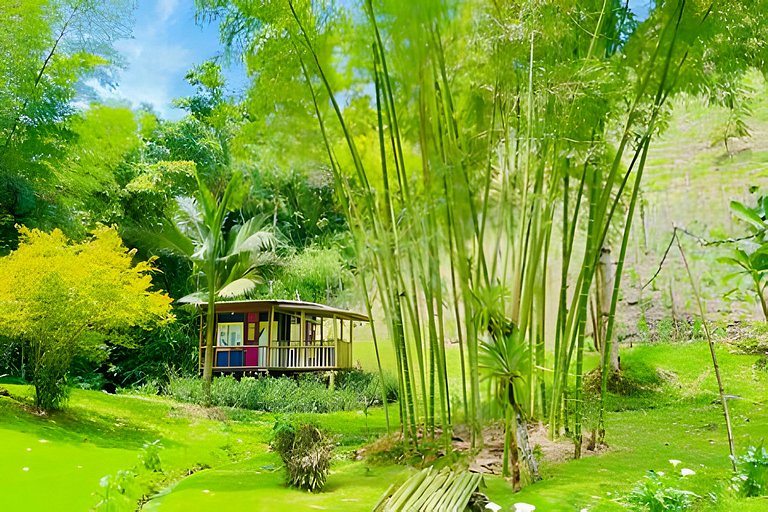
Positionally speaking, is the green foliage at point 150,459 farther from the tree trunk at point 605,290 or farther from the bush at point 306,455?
the tree trunk at point 605,290

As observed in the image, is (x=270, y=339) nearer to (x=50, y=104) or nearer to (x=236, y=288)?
(x=236, y=288)

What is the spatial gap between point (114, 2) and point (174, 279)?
244cm

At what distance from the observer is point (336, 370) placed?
17.2 feet

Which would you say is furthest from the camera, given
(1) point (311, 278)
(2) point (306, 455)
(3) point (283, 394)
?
(1) point (311, 278)

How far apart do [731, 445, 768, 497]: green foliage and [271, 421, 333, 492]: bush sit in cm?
145

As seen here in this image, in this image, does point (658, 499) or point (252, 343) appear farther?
point (252, 343)

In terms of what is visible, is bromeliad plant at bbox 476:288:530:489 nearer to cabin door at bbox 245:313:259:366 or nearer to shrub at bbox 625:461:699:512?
shrub at bbox 625:461:699:512

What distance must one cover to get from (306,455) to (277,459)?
0.54 meters

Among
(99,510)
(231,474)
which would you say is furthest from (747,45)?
(99,510)

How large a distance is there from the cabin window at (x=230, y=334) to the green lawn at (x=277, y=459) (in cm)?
89

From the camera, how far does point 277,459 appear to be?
3010 mm

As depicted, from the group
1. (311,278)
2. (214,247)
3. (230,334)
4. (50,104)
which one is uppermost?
(50,104)

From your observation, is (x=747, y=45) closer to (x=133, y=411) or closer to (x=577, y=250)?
(x=577, y=250)

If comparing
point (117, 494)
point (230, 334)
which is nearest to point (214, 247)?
point (230, 334)
